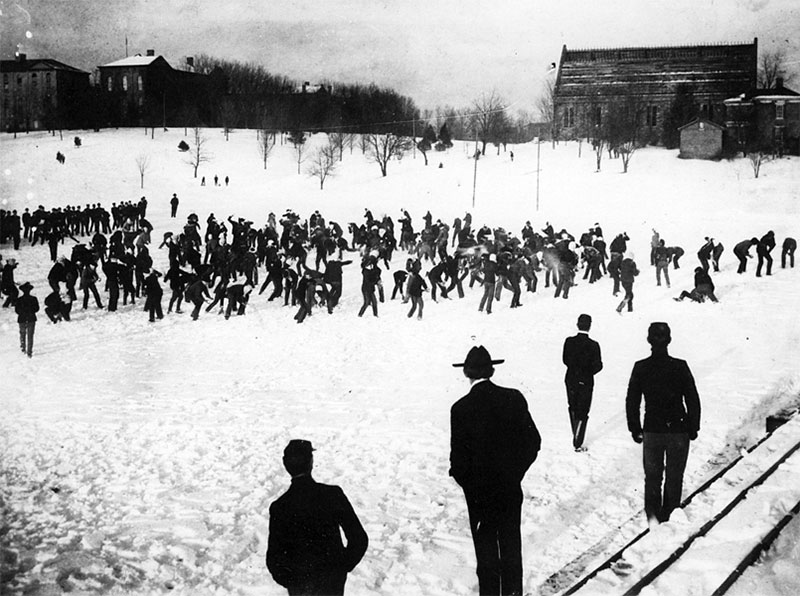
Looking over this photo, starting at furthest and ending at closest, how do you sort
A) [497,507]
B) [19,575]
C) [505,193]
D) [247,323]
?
[505,193] → [247,323] → [19,575] → [497,507]

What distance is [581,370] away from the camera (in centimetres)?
809

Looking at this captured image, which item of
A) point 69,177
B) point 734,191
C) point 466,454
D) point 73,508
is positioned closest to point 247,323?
point 73,508

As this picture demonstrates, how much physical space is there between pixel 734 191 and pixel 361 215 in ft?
71.5

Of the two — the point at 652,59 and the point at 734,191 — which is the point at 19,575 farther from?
the point at 652,59

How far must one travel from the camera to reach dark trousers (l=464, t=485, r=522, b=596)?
4445mm

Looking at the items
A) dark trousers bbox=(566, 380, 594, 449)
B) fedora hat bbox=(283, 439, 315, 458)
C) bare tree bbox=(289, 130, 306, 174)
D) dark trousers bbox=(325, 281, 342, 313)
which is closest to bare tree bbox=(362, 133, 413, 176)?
bare tree bbox=(289, 130, 306, 174)

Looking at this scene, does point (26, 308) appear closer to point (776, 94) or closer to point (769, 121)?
point (769, 121)

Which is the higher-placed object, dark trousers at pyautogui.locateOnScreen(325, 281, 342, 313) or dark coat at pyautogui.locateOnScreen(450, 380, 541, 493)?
dark coat at pyautogui.locateOnScreen(450, 380, 541, 493)

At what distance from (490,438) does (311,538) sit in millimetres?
1305

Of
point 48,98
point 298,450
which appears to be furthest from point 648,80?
point 298,450

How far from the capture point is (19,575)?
5.68m

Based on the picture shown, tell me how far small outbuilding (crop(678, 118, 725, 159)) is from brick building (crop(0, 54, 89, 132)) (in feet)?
151

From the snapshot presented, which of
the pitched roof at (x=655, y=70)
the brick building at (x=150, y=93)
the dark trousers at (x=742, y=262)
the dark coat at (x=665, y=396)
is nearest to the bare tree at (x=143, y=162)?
the brick building at (x=150, y=93)

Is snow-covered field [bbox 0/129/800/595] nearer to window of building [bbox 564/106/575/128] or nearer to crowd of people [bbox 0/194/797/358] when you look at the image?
crowd of people [bbox 0/194/797/358]
